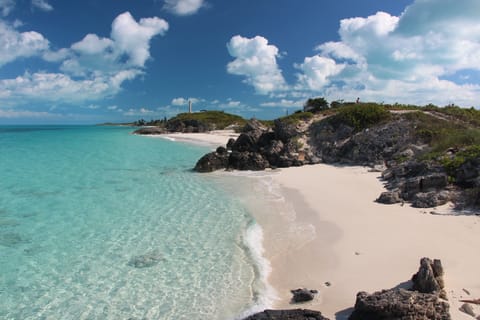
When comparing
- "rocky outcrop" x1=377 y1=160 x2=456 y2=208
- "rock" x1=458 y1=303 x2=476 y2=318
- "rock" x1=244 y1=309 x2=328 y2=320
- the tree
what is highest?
the tree

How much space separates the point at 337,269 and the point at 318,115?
85.0 feet

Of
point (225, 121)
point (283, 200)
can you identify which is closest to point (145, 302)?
point (283, 200)

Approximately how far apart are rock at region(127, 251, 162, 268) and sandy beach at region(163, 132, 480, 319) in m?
2.85

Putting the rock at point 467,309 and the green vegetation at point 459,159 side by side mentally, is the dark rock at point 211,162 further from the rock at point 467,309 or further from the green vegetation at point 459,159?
the rock at point 467,309

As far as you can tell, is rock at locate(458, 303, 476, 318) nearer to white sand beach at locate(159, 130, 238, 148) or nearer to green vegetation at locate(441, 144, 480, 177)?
green vegetation at locate(441, 144, 480, 177)

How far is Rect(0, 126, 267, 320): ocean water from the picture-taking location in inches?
227

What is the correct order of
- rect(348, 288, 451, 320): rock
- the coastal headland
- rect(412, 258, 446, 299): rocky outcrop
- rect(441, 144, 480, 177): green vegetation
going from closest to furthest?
rect(348, 288, 451, 320): rock
rect(412, 258, 446, 299): rocky outcrop
the coastal headland
rect(441, 144, 480, 177): green vegetation

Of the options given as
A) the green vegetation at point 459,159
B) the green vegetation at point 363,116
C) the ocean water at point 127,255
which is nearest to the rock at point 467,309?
the ocean water at point 127,255

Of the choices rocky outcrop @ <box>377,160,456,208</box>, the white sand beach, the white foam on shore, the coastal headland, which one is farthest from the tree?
the white foam on shore

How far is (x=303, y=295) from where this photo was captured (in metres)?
5.61

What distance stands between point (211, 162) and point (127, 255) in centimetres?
1370

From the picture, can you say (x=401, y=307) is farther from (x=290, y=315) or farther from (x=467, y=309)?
(x=290, y=315)

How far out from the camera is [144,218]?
10766mm

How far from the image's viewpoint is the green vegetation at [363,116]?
79.1 feet
